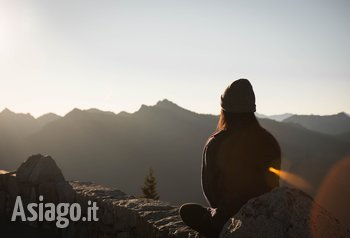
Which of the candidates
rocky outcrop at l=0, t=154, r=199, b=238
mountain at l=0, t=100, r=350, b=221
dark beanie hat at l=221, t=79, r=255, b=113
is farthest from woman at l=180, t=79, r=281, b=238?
mountain at l=0, t=100, r=350, b=221

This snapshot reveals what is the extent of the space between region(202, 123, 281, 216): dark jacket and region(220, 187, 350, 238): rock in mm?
712

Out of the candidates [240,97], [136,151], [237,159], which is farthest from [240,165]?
[136,151]

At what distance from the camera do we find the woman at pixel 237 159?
135 inches

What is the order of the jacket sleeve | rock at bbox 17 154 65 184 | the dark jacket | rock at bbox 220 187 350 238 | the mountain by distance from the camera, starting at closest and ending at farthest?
rock at bbox 220 187 350 238 < the dark jacket < the jacket sleeve < rock at bbox 17 154 65 184 < the mountain

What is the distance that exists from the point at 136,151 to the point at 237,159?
133 meters

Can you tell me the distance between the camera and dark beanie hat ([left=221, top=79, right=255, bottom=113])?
3576mm

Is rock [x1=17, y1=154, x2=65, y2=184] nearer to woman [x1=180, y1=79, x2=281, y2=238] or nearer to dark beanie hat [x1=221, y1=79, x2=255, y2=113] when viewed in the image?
woman [x1=180, y1=79, x2=281, y2=238]

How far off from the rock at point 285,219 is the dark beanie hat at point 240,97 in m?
1.15

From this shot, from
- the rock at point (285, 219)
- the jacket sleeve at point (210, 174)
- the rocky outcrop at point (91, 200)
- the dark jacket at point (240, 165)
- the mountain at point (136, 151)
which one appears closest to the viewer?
the rock at point (285, 219)

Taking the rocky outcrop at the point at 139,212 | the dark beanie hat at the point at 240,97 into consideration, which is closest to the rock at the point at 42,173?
the rocky outcrop at the point at 139,212

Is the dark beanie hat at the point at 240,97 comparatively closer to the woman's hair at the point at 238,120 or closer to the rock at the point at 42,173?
the woman's hair at the point at 238,120

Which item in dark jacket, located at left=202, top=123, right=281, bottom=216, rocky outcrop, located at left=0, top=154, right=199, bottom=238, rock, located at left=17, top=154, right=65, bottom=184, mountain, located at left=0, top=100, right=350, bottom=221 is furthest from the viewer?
mountain, located at left=0, top=100, right=350, bottom=221

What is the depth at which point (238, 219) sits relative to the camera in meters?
2.71

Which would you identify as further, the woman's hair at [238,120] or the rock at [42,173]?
the rock at [42,173]
